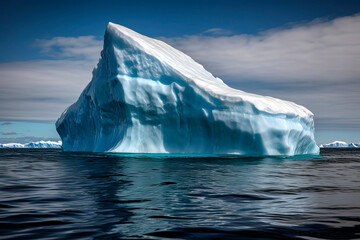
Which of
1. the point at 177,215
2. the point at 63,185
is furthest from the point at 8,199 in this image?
the point at 177,215

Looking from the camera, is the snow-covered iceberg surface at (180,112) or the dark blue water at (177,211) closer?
the dark blue water at (177,211)

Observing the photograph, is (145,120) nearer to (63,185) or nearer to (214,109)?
(214,109)

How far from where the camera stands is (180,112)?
69.6 feet

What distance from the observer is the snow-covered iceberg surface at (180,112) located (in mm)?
19953

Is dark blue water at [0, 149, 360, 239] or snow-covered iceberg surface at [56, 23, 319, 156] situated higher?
snow-covered iceberg surface at [56, 23, 319, 156]

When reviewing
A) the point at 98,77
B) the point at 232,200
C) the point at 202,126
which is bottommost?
the point at 232,200

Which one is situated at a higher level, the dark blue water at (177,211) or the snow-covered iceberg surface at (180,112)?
the snow-covered iceberg surface at (180,112)

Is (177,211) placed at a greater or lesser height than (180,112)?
lesser

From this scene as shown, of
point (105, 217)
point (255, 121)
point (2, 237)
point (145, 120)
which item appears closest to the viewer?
point (2, 237)

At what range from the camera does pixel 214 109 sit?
20.2 meters

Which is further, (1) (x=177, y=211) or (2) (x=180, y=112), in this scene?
(2) (x=180, y=112)

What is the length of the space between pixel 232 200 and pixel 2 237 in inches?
147

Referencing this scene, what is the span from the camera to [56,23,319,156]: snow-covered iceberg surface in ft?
65.5

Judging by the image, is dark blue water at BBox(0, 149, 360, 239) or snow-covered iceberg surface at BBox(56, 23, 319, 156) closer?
dark blue water at BBox(0, 149, 360, 239)
